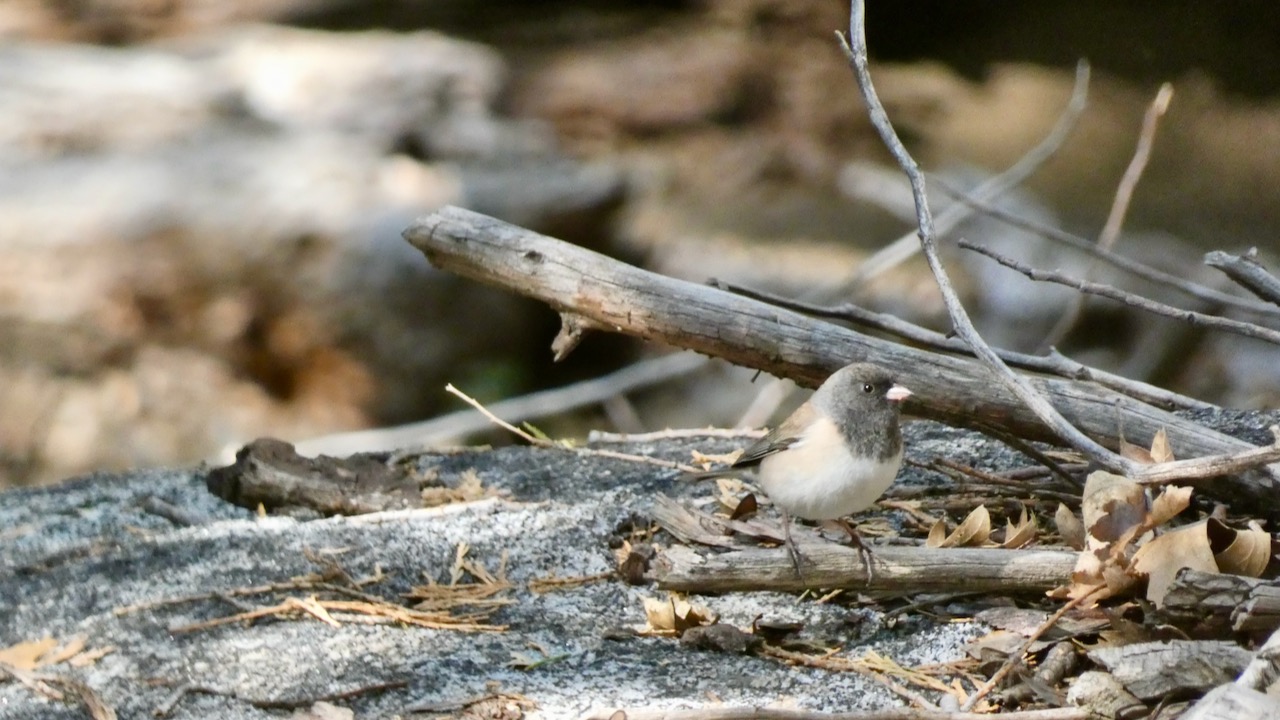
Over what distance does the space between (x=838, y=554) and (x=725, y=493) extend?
0.64 m

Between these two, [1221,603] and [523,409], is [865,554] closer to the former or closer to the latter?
[1221,603]

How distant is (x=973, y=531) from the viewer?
2.49 m

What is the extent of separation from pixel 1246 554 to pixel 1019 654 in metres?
0.47

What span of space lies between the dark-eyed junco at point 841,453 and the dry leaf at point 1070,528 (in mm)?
337

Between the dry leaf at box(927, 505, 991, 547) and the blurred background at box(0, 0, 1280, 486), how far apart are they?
14.5ft

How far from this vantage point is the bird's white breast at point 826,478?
243cm

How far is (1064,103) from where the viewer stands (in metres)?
8.53

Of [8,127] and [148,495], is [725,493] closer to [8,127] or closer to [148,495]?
[148,495]

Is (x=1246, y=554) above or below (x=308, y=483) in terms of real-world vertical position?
above

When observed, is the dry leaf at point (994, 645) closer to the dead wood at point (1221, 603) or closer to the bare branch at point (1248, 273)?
the dead wood at point (1221, 603)

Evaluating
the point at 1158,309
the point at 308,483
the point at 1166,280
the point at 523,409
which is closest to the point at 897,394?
the point at 1158,309

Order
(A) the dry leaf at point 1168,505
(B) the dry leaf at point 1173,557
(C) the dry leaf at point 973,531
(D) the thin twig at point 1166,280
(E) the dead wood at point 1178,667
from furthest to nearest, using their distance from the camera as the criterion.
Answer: (D) the thin twig at point 1166,280 < (C) the dry leaf at point 973,531 < (A) the dry leaf at point 1168,505 < (B) the dry leaf at point 1173,557 < (E) the dead wood at point 1178,667

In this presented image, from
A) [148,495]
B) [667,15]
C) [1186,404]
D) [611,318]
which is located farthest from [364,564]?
[667,15]

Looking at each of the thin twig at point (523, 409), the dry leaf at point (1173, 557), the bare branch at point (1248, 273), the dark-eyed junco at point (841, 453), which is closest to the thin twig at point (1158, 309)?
the bare branch at point (1248, 273)
